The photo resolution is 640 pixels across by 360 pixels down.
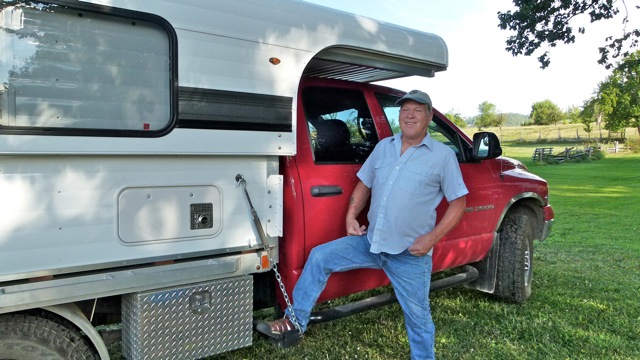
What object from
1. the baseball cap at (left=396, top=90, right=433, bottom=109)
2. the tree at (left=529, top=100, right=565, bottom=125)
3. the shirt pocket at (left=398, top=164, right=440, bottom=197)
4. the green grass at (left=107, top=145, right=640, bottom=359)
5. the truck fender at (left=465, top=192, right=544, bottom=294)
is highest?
the tree at (left=529, top=100, right=565, bottom=125)

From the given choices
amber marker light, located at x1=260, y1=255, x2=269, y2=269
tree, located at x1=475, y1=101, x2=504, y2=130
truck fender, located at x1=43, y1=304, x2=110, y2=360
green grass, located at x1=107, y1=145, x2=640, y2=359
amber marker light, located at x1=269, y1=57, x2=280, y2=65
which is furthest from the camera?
tree, located at x1=475, y1=101, x2=504, y2=130

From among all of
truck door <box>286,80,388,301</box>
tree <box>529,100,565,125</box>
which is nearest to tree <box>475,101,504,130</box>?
truck door <box>286,80,388,301</box>

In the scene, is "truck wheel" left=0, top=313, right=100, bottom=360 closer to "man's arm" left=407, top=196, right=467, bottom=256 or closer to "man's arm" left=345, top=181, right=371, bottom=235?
"man's arm" left=345, top=181, right=371, bottom=235

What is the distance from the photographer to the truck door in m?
3.32

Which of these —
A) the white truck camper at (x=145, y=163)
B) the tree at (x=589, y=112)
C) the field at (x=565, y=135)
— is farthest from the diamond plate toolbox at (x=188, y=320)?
the tree at (x=589, y=112)

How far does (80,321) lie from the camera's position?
2.50 metres

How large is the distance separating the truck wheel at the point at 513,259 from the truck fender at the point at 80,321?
3.69 m

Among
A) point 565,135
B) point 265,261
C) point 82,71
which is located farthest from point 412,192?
point 565,135

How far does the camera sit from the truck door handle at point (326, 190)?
330cm

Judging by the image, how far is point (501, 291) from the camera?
15.9ft

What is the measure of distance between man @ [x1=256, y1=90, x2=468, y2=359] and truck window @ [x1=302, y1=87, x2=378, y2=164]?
0.36 meters

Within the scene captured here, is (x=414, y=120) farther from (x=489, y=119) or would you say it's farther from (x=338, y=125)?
(x=489, y=119)

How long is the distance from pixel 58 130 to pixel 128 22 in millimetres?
659

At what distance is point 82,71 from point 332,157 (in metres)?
1.72
